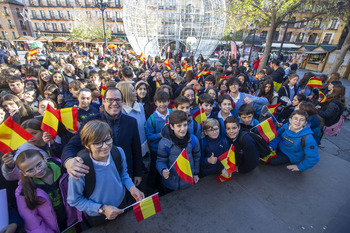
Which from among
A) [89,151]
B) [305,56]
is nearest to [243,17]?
[89,151]

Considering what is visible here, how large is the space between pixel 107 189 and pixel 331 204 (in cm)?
246

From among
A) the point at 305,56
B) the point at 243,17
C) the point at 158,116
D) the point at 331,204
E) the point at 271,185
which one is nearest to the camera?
the point at 331,204

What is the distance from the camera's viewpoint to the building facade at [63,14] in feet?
136

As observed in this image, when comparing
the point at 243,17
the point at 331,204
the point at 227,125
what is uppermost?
the point at 243,17

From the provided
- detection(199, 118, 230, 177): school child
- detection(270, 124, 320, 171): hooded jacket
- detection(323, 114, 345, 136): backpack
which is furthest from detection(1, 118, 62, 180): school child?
detection(323, 114, 345, 136): backpack

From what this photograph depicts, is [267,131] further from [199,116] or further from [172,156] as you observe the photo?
[172,156]

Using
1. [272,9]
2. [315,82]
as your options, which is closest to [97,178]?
[315,82]

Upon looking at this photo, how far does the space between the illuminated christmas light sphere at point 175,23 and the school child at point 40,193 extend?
48.3 feet

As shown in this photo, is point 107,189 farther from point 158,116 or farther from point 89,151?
point 158,116

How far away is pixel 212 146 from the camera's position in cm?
232

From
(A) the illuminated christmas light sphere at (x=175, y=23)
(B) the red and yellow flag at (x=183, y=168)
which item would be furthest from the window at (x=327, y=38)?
(B) the red and yellow flag at (x=183, y=168)

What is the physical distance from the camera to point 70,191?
143 cm

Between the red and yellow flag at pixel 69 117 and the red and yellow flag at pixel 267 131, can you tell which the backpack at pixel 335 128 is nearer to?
the red and yellow flag at pixel 267 131

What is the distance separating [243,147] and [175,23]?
15.2 m
